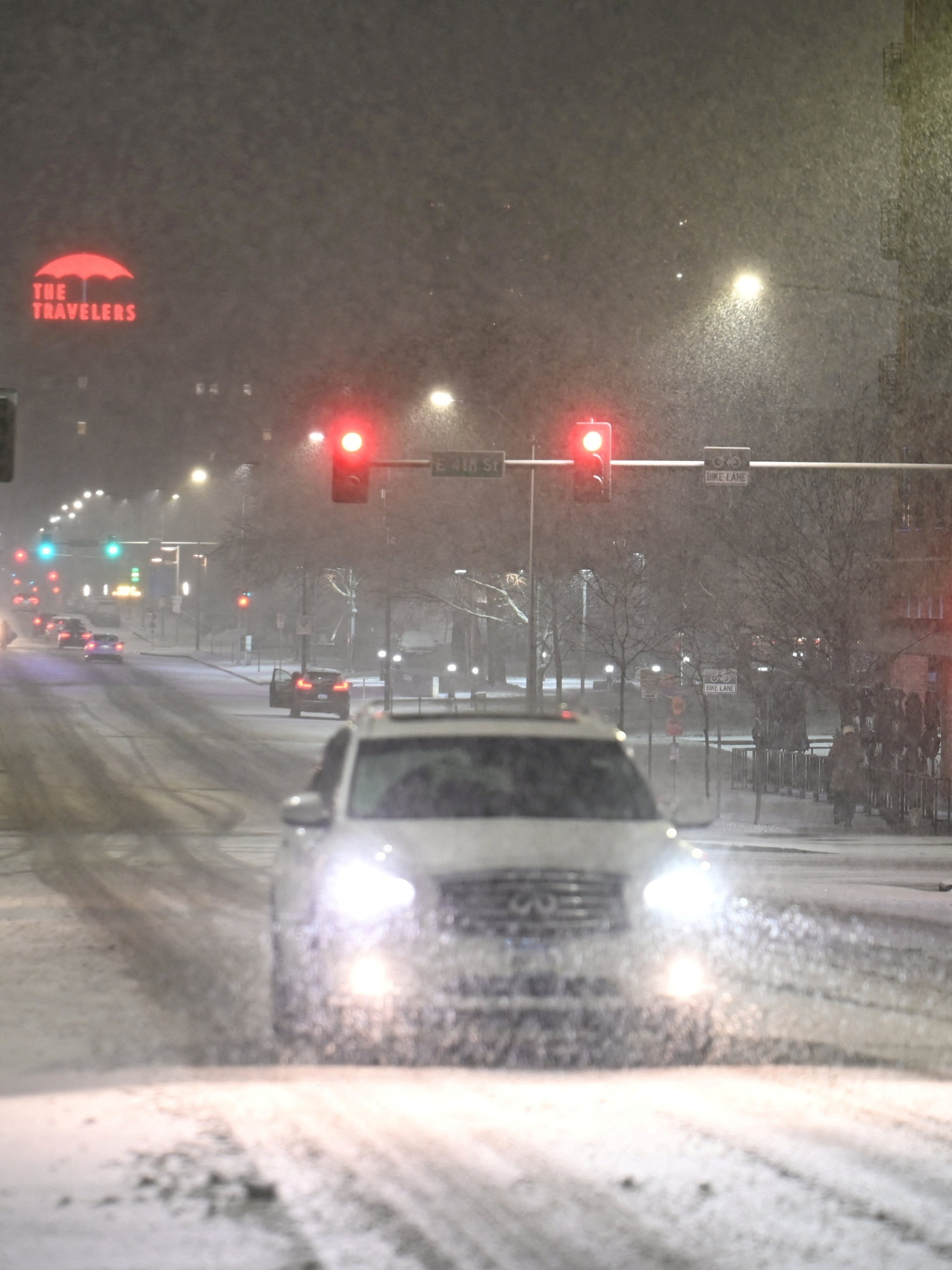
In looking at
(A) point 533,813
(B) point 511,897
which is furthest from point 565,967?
(A) point 533,813

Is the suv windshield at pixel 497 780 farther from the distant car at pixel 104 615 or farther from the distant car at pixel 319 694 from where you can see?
the distant car at pixel 104 615

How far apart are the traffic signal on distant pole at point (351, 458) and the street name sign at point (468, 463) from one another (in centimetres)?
102

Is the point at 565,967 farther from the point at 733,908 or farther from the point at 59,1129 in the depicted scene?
the point at 733,908

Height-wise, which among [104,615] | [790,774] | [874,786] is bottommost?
[790,774]

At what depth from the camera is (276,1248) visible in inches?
199

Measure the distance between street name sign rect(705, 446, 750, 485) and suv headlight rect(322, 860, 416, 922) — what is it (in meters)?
15.3

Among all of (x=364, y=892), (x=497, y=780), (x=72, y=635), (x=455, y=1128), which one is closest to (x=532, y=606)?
(x=497, y=780)

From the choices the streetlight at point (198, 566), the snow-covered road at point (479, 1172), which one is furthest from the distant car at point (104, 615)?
the snow-covered road at point (479, 1172)

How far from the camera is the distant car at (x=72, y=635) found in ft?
277

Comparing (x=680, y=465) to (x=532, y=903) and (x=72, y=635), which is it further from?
(x=72, y=635)

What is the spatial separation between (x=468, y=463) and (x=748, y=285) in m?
5.88

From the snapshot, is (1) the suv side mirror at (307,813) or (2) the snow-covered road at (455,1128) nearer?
(2) the snow-covered road at (455,1128)

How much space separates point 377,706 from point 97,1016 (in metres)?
2.47

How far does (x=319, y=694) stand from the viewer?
47.0 meters
